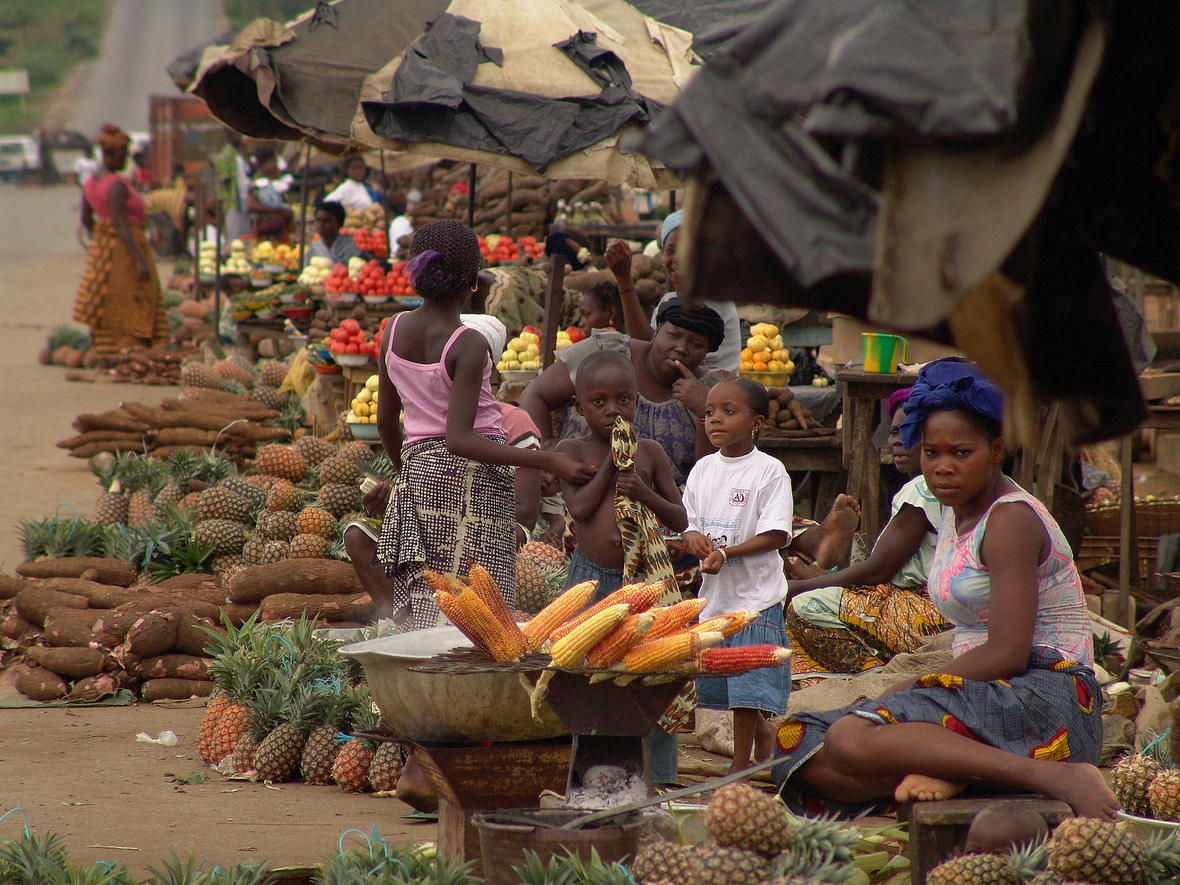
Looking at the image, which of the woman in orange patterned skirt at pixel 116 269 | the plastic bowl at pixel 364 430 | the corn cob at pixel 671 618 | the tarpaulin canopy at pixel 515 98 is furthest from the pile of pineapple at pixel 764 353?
the woman in orange patterned skirt at pixel 116 269

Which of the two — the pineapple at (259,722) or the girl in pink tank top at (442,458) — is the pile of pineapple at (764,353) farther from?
the pineapple at (259,722)

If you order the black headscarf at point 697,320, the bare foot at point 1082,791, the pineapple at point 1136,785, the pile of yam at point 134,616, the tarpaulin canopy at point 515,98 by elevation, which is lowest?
the pile of yam at point 134,616

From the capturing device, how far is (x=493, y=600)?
3260 millimetres

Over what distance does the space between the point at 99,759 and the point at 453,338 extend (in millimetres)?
2426

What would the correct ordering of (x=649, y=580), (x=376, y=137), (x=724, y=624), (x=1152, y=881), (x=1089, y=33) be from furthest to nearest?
(x=376, y=137) < (x=649, y=580) < (x=724, y=624) < (x=1152, y=881) < (x=1089, y=33)

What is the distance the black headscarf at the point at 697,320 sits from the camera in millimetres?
5734

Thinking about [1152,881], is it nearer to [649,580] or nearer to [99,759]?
[649,580]

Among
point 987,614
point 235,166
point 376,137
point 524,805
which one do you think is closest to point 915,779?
point 987,614

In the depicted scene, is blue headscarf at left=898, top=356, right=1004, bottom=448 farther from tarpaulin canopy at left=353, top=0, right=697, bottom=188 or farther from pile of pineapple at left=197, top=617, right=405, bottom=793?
tarpaulin canopy at left=353, top=0, right=697, bottom=188

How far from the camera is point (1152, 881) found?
2707 mm

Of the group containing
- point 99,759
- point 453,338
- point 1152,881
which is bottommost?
point 99,759

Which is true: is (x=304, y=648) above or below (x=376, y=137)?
below

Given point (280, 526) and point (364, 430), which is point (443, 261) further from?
point (364, 430)

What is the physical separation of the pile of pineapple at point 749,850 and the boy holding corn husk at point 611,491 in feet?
5.05
